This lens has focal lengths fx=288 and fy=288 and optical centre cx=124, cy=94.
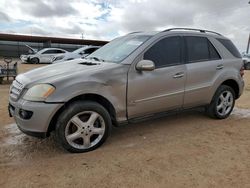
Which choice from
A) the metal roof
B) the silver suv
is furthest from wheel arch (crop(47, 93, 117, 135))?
the metal roof

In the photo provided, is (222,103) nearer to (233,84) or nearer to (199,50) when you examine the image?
(233,84)

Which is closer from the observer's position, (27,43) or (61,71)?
(61,71)

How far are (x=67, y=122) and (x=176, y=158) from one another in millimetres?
1519

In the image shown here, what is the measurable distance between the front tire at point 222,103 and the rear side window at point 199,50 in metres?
0.67

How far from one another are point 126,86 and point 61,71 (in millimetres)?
959

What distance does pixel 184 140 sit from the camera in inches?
177

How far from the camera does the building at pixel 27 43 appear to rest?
3459 cm

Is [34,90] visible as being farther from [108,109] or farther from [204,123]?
[204,123]

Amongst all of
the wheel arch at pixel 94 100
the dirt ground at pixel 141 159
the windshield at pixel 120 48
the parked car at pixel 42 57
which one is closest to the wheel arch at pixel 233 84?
the dirt ground at pixel 141 159

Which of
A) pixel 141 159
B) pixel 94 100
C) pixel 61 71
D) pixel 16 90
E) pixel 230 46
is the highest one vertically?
pixel 230 46

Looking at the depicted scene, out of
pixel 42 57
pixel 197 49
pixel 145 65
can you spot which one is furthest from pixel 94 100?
pixel 42 57

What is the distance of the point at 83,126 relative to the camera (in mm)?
3938

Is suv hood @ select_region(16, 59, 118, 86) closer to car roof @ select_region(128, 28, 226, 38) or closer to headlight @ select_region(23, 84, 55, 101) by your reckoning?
headlight @ select_region(23, 84, 55, 101)

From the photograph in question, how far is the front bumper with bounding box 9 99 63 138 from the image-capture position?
144 inches
